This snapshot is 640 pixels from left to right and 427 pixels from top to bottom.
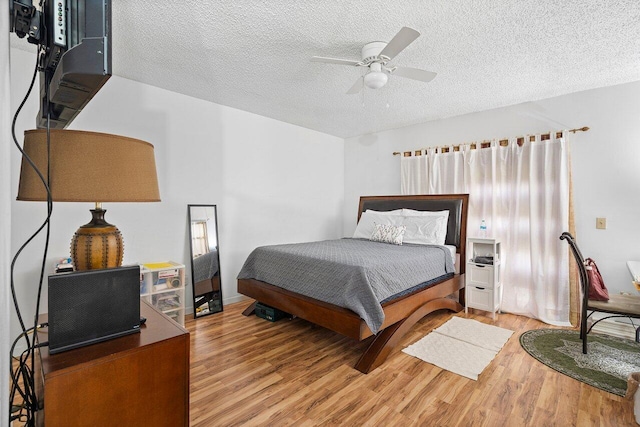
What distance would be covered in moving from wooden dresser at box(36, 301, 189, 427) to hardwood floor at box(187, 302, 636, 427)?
2.68ft

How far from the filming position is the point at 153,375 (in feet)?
3.38

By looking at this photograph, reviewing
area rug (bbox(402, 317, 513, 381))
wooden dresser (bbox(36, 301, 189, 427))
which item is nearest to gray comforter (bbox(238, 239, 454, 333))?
area rug (bbox(402, 317, 513, 381))

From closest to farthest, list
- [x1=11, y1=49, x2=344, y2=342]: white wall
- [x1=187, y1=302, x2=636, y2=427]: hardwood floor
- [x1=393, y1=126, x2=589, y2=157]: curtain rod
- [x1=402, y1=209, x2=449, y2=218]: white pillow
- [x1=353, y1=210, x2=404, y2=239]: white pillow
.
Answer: [x1=187, y1=302, x2=636, y2=427]: hardwood floor, [x1=11, y1=49, x2=344, y2=342]: white wall, [x1=393, y1=126, x2=589, y2=157]: curtain rod, [x1=402, y1=209, x2=449, y2=218]: white pillow, [x1=353, y1=210, x2=404, y2=239]: white pillow

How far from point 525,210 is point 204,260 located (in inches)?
145

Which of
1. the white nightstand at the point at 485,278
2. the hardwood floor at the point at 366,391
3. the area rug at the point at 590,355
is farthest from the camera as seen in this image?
the white nightstand at the point at 485,278

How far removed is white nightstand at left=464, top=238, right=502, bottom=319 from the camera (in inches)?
130

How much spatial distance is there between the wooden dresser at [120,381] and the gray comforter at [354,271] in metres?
1.36

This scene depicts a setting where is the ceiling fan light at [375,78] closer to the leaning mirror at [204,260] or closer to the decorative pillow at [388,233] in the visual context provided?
the decorative pillow at [388,233]

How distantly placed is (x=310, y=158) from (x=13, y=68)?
10.8 feet

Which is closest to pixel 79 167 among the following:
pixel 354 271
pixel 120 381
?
pixel 120 381

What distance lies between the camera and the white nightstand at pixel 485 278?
A: 3.30 meters

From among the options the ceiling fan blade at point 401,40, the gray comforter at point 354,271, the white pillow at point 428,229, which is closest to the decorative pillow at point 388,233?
the white pillow at point 428,229

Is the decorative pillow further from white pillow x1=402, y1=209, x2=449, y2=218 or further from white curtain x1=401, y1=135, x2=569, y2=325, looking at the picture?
white curtain x1=401, y1=135, x2=569, y2=325

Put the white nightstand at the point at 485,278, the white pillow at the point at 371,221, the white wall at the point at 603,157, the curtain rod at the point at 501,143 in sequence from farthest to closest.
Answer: the white pillow at the point at 371,221, the white nightstand at the point at 485,278, the curtain rod at the point at 501,143, the white wall at the point at 603,157
